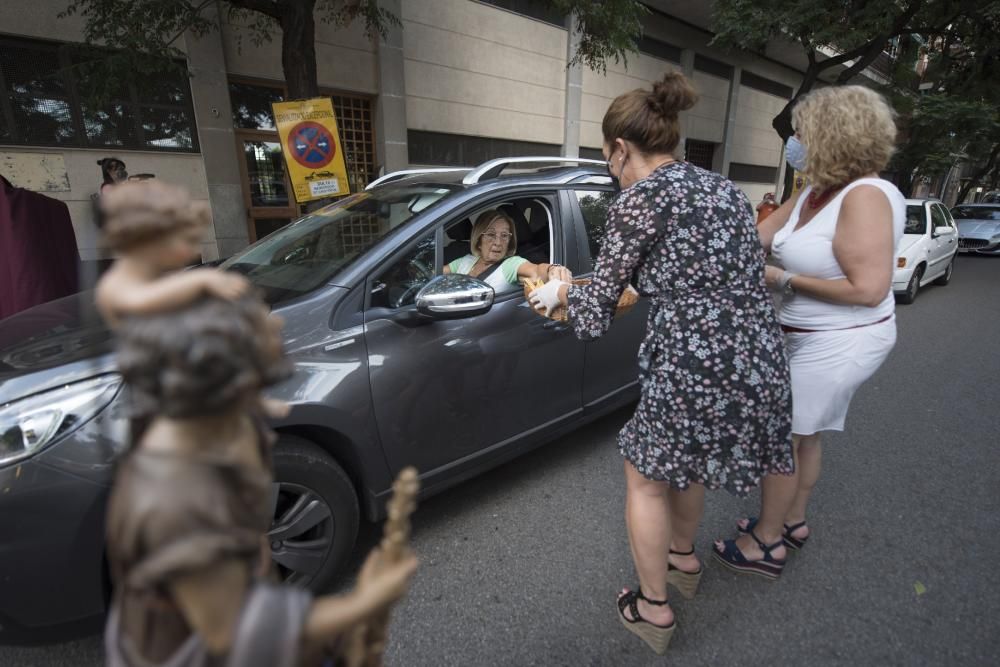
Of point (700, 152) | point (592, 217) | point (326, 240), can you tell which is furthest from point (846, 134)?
point (700, 152)

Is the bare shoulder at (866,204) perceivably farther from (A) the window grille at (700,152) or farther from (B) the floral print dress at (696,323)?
(A) the window grille at (700,152)

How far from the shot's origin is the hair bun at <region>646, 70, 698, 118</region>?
1.58 meters

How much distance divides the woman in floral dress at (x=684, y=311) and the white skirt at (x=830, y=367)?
0.32m

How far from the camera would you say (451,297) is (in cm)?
200

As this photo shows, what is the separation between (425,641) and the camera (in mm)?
1956

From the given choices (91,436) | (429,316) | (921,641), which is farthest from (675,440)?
(91,436)

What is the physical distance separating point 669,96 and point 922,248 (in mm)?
8312

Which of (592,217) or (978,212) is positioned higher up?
(592,217)

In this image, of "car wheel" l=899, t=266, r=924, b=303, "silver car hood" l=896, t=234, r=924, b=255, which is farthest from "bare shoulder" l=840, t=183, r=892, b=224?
"car wheel" l=899, t=266, r=924, b=303

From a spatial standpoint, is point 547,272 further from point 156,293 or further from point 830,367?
point 156,293

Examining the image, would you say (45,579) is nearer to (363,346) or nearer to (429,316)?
(363,346)

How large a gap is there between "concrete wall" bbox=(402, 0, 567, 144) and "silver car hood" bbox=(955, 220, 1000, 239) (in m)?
11.2

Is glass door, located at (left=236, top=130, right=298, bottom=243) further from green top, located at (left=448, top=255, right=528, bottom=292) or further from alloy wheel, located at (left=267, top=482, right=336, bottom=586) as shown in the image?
alloy wheel, located at (left=267, top=482, right=336, bottom=586)

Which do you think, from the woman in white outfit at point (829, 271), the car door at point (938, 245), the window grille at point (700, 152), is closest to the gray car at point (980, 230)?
the car door at point (938, 245)
